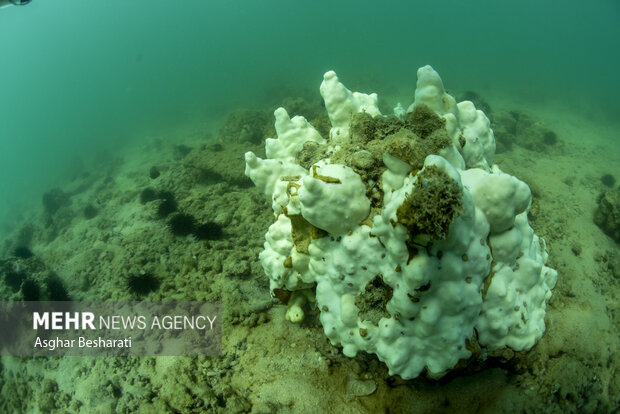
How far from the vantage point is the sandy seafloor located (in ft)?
10.1

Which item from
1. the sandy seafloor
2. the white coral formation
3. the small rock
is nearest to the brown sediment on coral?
the white coral formation

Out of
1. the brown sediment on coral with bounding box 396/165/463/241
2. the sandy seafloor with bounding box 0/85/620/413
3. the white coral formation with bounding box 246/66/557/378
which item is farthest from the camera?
the sandy seafloor with bounding box 0/85/620/413

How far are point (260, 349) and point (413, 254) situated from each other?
2.36 metres

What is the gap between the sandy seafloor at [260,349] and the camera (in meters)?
3.08

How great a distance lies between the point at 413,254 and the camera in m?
2.36

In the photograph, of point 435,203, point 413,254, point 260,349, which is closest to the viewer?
point 435,203

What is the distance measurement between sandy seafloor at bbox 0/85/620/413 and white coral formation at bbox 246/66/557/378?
19.8 inches

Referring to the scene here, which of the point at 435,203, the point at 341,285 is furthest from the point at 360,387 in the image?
the point at 435,203

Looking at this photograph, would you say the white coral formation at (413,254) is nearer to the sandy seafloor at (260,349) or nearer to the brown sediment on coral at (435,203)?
the brown sediment on coral at (435,203)

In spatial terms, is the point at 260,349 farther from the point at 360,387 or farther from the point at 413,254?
the point at 413,254

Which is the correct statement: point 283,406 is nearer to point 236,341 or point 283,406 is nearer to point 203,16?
point 236,341

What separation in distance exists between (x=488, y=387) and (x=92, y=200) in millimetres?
14307

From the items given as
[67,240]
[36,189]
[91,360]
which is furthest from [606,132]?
[36,189]

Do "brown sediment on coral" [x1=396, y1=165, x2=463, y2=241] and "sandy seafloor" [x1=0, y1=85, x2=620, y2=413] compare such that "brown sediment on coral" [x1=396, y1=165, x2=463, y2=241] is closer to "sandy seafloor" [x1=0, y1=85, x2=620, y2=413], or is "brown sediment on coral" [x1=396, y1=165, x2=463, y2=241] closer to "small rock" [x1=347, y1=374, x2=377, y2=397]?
"sandy seafloor" [x1=0, y1=85, x2=620, y2=413]
